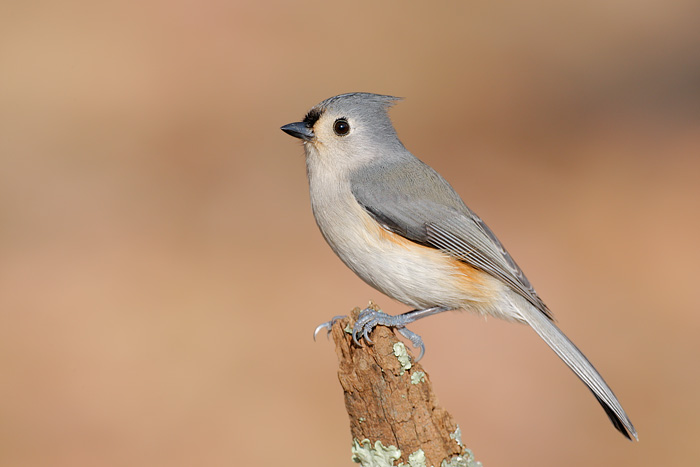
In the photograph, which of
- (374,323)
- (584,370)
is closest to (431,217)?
(374,323)

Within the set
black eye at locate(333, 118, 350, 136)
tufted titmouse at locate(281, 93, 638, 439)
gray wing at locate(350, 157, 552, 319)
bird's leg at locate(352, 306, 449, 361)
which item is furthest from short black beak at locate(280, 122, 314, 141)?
bird's leg at locate(352, 306, 449, 361)

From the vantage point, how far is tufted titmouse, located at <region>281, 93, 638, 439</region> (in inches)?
132

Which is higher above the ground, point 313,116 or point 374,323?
point 313,116

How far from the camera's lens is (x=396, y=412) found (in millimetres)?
2654

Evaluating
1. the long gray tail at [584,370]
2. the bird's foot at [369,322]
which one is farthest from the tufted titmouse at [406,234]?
the bird's foot at [369,322]

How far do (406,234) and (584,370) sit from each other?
99 cm

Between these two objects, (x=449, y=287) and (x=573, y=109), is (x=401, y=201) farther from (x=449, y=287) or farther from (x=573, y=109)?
(x=573, y=109)

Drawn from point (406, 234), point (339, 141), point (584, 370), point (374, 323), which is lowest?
point (584, 370)

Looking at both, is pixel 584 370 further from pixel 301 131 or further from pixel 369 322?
pixel 301 131

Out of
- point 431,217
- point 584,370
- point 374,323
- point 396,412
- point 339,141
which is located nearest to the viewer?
point 396,412

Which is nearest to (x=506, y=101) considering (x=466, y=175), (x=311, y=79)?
(x=466, y=175)

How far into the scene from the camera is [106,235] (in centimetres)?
663

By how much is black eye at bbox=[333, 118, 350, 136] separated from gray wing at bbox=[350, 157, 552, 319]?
225 mm

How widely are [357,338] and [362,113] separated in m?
1.39
